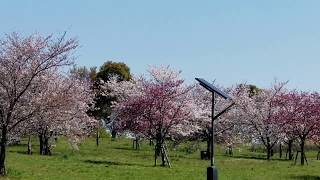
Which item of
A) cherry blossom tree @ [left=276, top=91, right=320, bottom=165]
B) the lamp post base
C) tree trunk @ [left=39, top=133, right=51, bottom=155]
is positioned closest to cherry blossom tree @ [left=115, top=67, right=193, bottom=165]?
tree trunk @ [left=39, top=133, right=51, bottom=155]

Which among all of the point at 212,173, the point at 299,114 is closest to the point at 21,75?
the point at 212,173

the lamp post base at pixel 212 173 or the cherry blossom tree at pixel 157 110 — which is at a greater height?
the cherry blossom tree at pixel 157 110

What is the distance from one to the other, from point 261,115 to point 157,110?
22953mm

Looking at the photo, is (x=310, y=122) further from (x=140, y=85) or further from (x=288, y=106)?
(x=140, y=85)

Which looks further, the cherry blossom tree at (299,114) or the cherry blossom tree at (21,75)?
the cherry blossom tree at (299,114)

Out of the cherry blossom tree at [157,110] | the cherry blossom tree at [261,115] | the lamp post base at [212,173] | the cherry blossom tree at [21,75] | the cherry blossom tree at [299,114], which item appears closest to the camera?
the lamp post base at [212,173]

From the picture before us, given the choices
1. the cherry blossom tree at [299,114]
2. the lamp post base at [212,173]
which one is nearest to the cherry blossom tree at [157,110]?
the cherry blossom tree at [299,114]

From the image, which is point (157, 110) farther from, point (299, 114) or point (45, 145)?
point (299, 114)

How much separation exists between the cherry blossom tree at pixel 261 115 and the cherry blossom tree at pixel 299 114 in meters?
1.21

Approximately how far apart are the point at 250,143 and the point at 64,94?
44.2m

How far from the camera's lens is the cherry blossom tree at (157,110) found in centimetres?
4334

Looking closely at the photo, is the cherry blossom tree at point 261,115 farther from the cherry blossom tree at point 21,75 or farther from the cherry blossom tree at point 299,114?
the cherry blossom tree at point 21,75

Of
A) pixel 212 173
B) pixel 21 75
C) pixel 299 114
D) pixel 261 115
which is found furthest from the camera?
pixel 261 115

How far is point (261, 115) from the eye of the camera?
63000 millimetres
